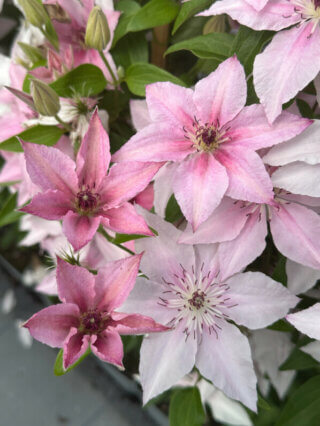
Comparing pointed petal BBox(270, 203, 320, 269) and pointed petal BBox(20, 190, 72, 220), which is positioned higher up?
pointed petal BBox(20, 190, 72, 220)

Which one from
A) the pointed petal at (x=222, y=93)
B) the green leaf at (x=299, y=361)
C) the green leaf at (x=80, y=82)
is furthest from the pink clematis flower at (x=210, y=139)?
the green leaf at (x=299, y=361)

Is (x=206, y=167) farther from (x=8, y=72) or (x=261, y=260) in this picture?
(x=8, y=72)

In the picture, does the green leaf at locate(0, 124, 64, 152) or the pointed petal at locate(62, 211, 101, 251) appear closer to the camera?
the pointed petal at locate(62, 211, 101, 251)

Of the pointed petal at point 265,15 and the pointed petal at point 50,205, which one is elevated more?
the pointed petal at point 265,15

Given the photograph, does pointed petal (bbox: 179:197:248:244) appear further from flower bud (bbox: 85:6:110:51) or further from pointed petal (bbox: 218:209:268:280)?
flower bud (bbox: 85:6:110:51)

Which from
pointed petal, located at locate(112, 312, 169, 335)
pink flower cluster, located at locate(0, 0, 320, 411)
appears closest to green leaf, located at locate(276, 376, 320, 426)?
pink flower cluster, located at locate(0, 0, 320, 411)

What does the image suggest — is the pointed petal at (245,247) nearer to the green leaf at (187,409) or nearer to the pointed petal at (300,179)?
the pointed petal at (300,179)
